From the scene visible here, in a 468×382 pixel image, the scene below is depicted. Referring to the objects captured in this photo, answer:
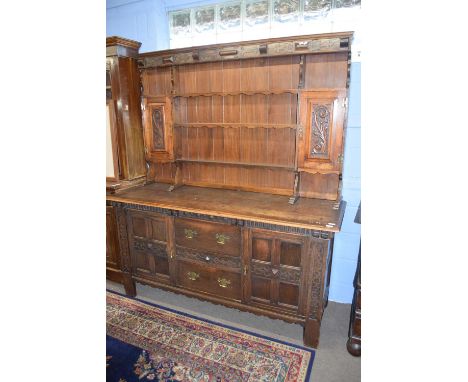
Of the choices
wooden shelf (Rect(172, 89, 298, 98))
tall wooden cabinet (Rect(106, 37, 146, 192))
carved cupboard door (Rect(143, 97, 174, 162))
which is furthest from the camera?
carved cupboard door (Rect(143, 97, 174, 162))

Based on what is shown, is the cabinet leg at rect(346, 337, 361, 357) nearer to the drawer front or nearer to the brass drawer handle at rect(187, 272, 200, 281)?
the drawer front

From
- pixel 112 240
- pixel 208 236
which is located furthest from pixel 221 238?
pixel 112 240

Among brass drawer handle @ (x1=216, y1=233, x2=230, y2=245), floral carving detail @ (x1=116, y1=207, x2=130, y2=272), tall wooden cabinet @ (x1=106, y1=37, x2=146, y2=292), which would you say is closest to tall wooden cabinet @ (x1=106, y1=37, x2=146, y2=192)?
tall wooden cabinet @ (x1=106, y1=37, x2=146, y2=292)

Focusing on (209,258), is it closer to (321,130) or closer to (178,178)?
(178,178)

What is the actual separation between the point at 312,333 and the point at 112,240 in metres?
2.05

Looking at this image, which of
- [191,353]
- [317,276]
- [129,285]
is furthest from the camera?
[129,285]

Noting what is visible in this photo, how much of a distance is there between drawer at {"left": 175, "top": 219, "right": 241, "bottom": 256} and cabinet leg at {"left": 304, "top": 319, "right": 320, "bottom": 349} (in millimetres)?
746

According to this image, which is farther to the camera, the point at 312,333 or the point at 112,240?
the point at 112,240

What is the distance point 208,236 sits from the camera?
2.32 m

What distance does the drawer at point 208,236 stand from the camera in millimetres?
2234

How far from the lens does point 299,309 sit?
2.13 metres

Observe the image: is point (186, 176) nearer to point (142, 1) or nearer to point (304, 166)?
point (304, 166)

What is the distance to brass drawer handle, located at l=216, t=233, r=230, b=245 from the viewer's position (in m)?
2.26
